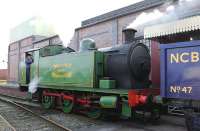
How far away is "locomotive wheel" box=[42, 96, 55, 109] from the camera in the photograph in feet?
44.5

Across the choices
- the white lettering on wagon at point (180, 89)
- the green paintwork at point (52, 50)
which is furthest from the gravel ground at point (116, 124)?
the green paintwork at point (52, 50)

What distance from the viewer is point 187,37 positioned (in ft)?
40.3

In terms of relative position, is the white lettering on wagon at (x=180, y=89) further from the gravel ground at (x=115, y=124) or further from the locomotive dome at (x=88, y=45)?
the locomotive dome at (x=88, y=45)

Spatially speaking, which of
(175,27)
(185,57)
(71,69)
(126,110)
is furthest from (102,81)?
(185,57)

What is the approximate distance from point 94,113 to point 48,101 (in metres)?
3.56

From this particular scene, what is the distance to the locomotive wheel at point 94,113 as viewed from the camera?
10.9 metres

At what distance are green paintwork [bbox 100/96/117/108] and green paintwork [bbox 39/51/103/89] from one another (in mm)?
911

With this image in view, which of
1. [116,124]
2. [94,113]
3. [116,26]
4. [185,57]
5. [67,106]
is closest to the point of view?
[185,57]

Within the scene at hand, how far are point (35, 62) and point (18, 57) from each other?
28.3 meters

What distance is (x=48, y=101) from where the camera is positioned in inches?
551

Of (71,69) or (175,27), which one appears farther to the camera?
(71,69)

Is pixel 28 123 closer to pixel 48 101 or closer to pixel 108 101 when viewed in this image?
pixel 108 101

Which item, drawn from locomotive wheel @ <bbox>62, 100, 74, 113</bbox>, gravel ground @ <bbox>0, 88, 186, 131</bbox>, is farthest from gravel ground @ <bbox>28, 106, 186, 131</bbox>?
locomotive wheel @ <bbox>62, 100, 74, 113</bbox>

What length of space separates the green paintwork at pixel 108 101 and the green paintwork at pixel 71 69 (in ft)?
2.99
